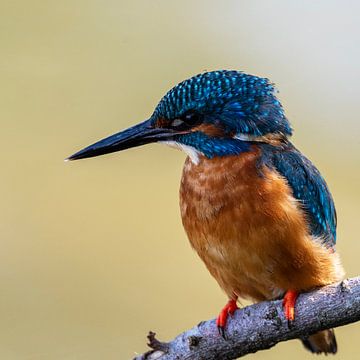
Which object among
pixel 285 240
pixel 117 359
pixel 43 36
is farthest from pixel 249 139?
pixel 43 36

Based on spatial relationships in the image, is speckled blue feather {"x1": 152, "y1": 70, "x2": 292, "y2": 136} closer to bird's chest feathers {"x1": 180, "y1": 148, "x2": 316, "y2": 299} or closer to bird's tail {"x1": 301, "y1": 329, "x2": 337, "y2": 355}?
bird's chest feathers {"x1": 180, "y1": 148, "x2": 316, "y2": 299}

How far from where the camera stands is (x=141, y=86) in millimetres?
6375

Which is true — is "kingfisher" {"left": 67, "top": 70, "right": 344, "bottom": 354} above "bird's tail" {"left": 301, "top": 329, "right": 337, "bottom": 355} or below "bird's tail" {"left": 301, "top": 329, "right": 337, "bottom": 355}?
above

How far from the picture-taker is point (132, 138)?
11.8 ft

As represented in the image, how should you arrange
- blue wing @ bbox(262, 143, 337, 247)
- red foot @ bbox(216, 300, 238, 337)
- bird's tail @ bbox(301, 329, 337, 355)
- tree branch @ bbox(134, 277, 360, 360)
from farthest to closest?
bird's tail @ bbox(301, 329, 337, 355), blue wing @ bbox(262, 143, 337, 247), red foot @ bbox(216, 300, 238, 337), tree branch @ bbox(134, 277, 360, 360)

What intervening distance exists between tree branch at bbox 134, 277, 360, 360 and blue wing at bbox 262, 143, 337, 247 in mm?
387

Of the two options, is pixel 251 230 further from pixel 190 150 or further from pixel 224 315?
pixel 190 150

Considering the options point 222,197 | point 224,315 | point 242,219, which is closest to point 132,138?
point 222,197

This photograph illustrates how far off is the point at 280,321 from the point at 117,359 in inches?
86.7

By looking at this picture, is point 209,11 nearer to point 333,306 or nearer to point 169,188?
point 169,188

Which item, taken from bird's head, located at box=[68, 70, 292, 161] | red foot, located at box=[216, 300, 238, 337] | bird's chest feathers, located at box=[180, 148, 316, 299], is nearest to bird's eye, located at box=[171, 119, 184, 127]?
bird's head, located at box=[68, 70, 292, 161]

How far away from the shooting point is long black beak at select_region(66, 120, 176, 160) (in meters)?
3.50

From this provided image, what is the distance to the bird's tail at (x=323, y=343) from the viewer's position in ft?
11.9

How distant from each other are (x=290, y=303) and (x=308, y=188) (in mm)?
535
